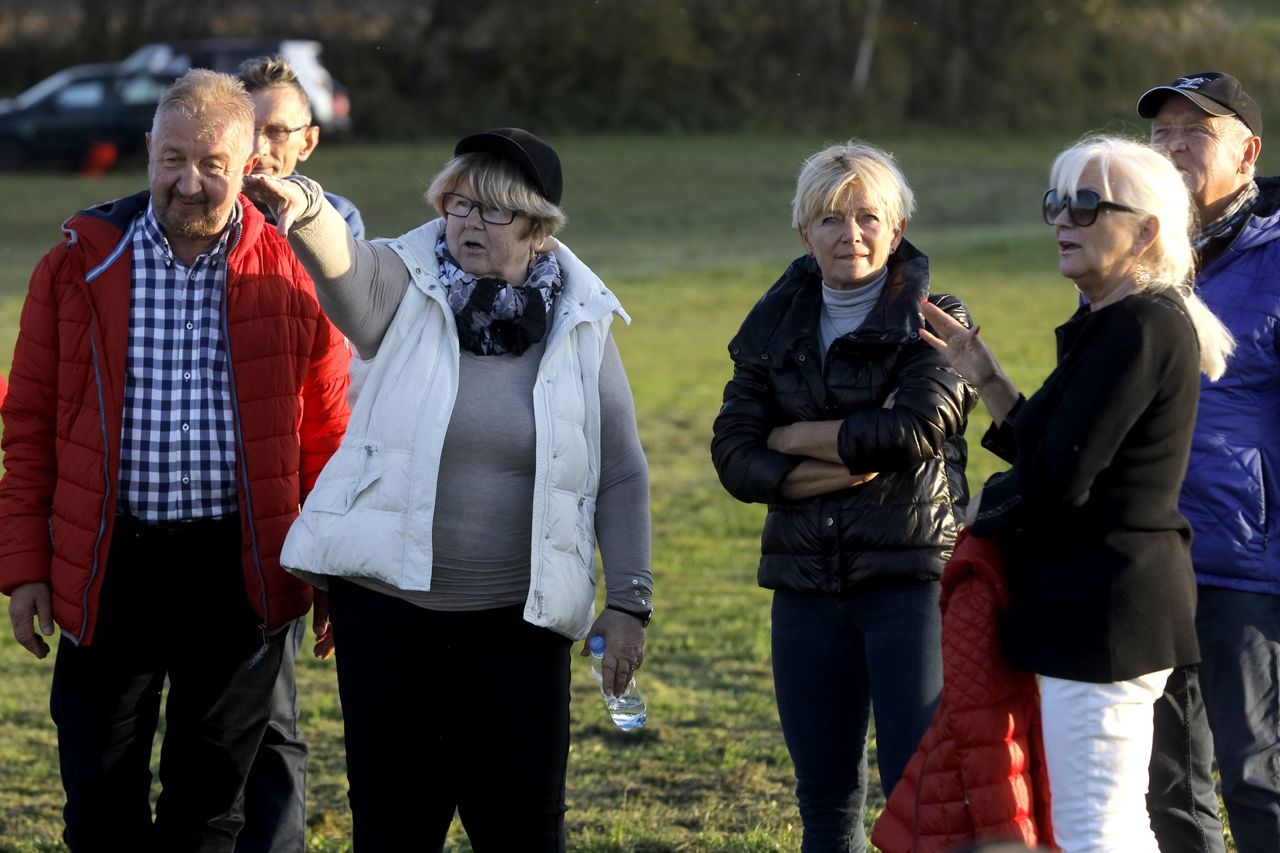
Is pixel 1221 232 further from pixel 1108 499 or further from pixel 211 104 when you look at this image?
pixel 211 104

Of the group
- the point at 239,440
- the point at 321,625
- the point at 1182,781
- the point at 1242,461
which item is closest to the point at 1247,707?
the point at 1182,781

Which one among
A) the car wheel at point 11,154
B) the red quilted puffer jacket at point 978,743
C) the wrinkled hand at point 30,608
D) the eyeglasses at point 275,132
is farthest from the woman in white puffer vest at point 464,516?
the car wheel at point 11,154

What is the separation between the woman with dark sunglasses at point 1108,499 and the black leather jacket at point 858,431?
469 millimetres

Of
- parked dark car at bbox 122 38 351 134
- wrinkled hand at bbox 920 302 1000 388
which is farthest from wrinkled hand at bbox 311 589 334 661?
parked dark car at bbox 122 38 351 134

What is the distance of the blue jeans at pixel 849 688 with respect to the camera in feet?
12.4

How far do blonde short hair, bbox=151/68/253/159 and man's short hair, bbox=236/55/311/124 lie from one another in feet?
3.43

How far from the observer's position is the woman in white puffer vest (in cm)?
353

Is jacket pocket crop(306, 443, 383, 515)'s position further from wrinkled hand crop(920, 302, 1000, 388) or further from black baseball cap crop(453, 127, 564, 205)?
wrinkled hand crop(920, 302, 1000, 388)

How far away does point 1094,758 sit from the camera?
127 inches

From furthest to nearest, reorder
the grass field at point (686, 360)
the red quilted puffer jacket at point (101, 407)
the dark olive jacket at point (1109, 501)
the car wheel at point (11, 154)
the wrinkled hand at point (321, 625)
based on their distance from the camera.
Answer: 1. the car wheel at point (11, 154)
2. the grass field at point (686, 360)
3. the wrinkled hand at point (321, 625)
4. the red quilted puffer jacket at point (101, 407)
5. the dark olive jacket at point (1109, 501)

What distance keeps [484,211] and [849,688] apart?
1375mm

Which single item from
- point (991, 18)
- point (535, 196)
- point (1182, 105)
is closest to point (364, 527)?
point (535, 196)

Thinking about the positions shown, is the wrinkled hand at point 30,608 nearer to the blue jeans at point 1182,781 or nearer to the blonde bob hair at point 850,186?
the blonde bob hair at point 850,186

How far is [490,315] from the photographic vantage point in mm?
3576
